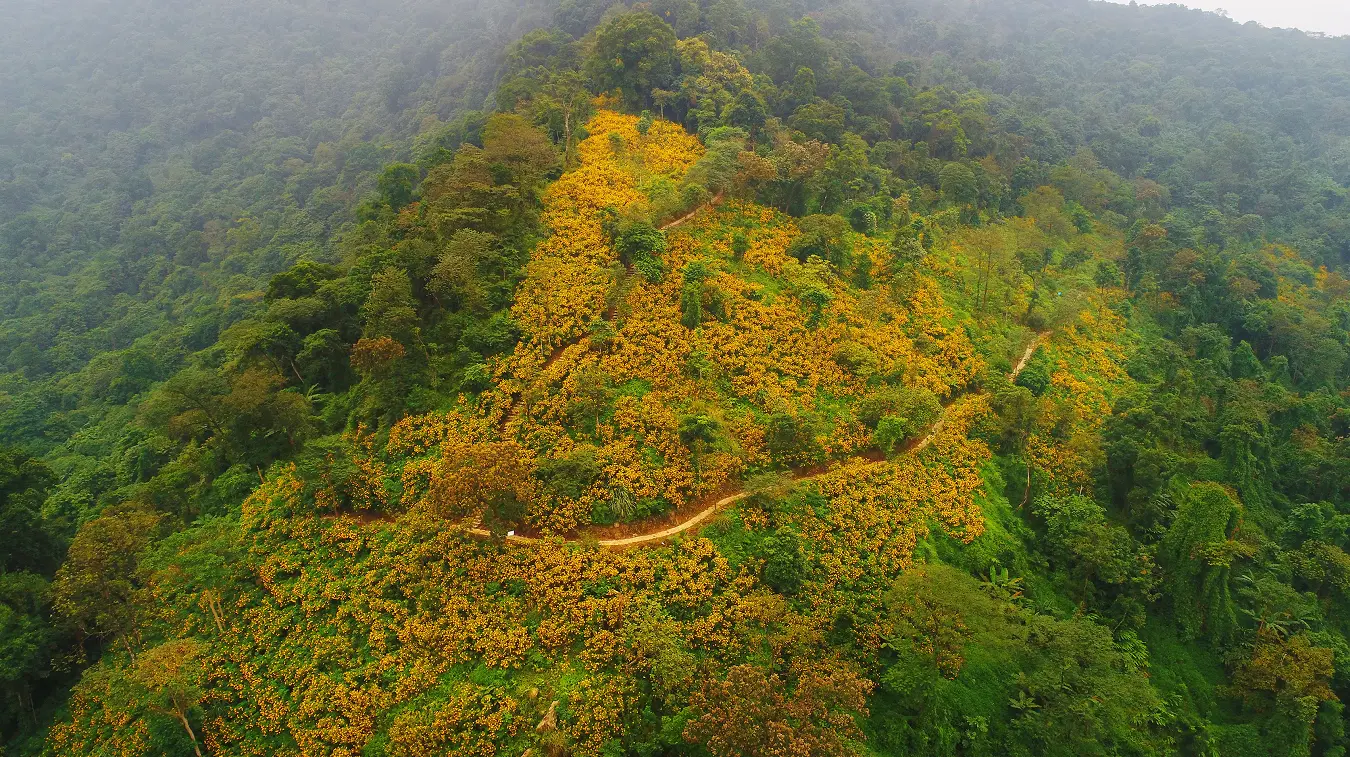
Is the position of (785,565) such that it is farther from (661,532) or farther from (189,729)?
(189,729)

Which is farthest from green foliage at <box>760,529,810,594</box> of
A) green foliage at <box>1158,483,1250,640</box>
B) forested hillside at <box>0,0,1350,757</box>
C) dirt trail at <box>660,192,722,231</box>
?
dirt trail at <box>660,192,722,231</box>

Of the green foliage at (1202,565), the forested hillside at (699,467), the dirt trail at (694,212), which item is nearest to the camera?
the forested hillside at (699,467)

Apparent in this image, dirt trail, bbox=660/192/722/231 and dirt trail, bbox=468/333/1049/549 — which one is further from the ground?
dirt trail, bbox=660/192/722/231

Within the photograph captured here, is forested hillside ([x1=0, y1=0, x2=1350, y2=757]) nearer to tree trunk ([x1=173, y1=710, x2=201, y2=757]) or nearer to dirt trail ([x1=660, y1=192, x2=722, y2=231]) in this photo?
tree trunk ([x1=173, y1=710, x2=201, y2=757])

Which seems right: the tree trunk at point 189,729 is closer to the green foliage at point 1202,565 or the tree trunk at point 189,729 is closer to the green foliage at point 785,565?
the green foliage at point 785,565

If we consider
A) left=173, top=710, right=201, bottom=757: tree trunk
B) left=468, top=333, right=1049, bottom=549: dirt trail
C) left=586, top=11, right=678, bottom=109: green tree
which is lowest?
left=173, top=710, right=201, bottom=757: tree trunk

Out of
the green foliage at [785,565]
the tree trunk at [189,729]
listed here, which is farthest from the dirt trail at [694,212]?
the tree trunk at [189,729]

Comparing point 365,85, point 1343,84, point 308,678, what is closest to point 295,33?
point 365,85

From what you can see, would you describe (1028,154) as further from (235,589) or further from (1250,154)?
(235,589)

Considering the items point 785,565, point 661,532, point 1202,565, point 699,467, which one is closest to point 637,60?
point 699,467
